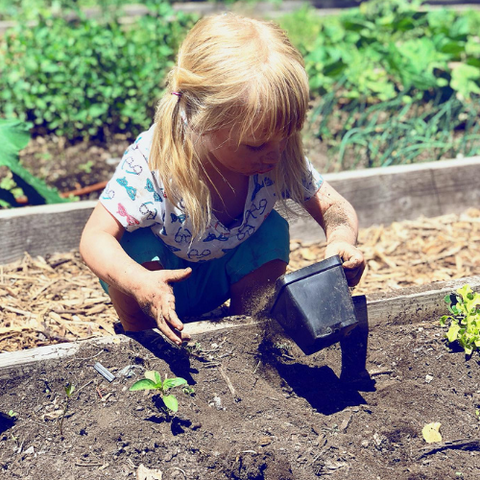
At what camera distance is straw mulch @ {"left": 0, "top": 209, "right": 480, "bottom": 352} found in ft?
7.78

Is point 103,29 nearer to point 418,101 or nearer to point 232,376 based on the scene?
point 418,101

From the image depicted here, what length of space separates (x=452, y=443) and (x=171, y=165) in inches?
45.7

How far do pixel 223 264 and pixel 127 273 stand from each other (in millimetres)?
528

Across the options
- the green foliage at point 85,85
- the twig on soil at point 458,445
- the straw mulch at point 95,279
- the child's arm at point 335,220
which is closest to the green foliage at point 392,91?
the straw mulch at point 95,279

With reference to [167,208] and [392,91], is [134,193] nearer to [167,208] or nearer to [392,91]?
[167,208]

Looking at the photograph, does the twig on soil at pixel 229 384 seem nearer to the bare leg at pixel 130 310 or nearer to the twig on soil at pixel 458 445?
the bare leg at pixel 130 310

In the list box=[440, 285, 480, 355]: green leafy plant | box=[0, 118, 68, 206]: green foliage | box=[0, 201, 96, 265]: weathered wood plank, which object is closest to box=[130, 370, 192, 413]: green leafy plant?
box=[440, 285, 480, 355]: green leafy plant

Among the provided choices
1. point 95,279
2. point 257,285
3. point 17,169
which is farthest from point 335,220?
point 17,169

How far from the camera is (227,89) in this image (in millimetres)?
1691

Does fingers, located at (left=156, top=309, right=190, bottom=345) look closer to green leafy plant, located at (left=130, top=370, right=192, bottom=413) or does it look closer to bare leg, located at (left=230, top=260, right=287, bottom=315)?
green leafy plant, located at (left=130, top=370, right=192, bottom=413)

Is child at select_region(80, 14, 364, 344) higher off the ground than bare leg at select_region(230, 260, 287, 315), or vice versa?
child at select_region(80, 14, 364, 344)

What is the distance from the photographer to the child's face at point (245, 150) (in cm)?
176

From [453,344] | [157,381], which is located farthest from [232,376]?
[453,344]

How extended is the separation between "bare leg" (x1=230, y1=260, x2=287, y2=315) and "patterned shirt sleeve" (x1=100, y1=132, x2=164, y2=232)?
0.46m
